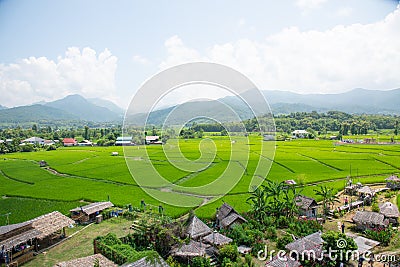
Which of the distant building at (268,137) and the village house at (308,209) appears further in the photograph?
the distant building at (268,137)

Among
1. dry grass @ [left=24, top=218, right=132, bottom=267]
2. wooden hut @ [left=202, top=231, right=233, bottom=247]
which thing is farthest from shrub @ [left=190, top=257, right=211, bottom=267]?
dry grass @ [left=24, top=218, right=132, bottom=267]

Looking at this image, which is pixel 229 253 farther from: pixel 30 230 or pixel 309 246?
pixel 30 230

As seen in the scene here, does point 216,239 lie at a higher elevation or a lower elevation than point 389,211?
lower

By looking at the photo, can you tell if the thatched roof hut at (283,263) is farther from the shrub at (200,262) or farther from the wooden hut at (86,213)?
the wooden hut at (86,213)

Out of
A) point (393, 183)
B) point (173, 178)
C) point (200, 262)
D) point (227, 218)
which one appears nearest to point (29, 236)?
point (200, 262)

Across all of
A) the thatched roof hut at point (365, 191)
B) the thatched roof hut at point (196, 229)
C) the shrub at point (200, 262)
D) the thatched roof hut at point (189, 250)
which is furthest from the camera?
the thatched roof hut at point (365, 191)

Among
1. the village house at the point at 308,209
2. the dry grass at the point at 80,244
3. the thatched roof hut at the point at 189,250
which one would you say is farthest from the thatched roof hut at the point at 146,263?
the village house at the point at 308,209
